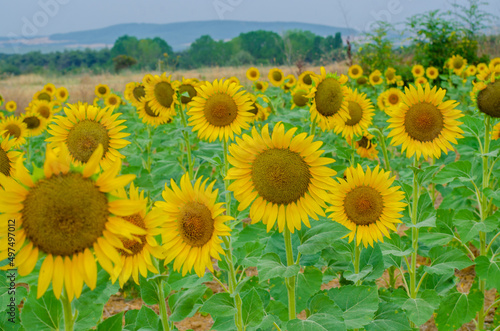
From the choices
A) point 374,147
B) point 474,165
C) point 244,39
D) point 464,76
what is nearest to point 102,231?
point 474,165

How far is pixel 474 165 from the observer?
294 cm

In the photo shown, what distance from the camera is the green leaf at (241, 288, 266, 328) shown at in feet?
6.23

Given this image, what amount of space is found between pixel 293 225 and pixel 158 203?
563mm

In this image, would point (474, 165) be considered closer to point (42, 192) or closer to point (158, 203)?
point (158, 203)

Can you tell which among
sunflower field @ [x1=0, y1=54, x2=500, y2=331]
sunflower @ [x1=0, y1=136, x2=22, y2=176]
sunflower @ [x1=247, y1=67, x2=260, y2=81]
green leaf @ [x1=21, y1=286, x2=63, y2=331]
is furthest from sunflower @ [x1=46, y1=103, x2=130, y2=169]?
sunflower @ [x1=247, y1=67, x2=260, y2=81]

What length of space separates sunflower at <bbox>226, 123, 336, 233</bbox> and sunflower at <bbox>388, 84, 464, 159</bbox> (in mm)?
1152

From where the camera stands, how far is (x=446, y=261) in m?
2.56

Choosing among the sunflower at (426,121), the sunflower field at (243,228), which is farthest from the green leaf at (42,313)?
the sunflower at (426,121)

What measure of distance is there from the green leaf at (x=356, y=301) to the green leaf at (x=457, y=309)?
890mm

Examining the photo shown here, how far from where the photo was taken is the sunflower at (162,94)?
368 cm

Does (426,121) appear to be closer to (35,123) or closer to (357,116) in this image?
(357,116)

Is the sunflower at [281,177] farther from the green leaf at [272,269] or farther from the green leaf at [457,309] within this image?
the green leaf at [457,309]

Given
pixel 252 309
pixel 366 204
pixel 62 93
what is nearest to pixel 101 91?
pixel 62 93

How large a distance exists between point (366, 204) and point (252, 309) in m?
0.79
